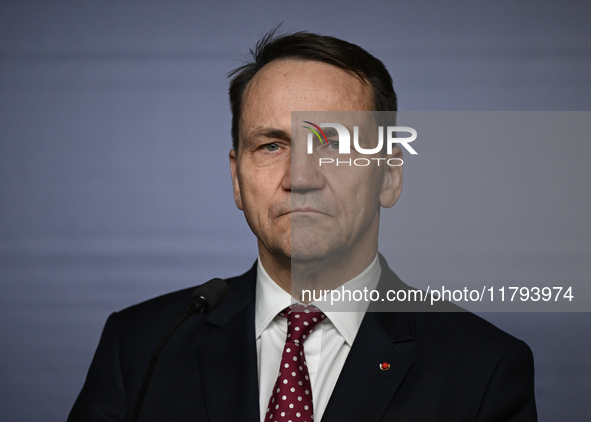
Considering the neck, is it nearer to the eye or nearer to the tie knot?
the tie knot

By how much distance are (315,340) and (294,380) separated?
143 millimetres

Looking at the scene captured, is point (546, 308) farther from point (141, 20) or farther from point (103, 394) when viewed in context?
point (141, 20)

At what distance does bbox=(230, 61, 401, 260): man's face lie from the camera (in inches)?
57.2

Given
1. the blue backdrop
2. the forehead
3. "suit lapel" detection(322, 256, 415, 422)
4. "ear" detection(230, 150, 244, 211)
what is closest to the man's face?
the forehead

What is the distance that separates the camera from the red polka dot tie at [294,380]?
1362mm

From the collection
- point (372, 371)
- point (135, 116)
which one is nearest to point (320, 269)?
point (372, 371)

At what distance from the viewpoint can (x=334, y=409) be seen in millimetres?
1378

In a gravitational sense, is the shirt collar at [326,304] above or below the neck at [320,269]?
below

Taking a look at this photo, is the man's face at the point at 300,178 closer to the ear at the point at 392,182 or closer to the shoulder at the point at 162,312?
the ear at the point at 392,182

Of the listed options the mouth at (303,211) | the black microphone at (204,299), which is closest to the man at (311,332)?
the mouth at (303,211)

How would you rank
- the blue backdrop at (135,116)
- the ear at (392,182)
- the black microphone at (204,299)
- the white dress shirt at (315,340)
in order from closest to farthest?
1. the black microphone at (204,299)
2. the white dress shirt at (315,340)
3. the ear at (392,182)
4. the blue backdrop at (135,116)

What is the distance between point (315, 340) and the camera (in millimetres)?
1501

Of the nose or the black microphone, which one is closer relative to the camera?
the black microphone

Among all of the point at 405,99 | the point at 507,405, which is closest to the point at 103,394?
the point at 507,405
